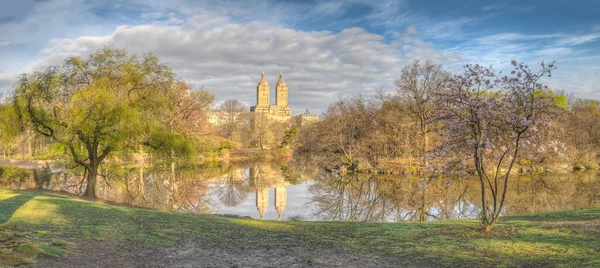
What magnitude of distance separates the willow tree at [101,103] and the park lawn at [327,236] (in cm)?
603

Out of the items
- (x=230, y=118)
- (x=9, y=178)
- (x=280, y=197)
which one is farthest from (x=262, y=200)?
(x=230, y=118)

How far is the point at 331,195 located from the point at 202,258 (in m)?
19.1

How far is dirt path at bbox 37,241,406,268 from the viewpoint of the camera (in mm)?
7734

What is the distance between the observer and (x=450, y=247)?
9086 mm

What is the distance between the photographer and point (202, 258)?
332 inches

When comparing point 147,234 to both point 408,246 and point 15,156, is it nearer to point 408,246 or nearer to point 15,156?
point 408,246

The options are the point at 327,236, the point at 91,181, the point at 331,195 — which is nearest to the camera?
the point at 327,236

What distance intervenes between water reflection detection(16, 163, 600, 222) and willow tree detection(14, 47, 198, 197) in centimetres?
337

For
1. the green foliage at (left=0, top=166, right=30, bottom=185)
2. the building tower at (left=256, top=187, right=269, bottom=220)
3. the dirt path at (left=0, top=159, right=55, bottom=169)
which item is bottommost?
the building tower at (left=256, top=187, right=269, bottom=220)

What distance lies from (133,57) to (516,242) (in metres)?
18.9

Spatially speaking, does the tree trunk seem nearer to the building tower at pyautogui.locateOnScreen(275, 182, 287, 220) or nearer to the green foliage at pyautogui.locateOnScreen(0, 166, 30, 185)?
the green foliage at pyautogui.locateOnScreen(0, 166, 30, 185)

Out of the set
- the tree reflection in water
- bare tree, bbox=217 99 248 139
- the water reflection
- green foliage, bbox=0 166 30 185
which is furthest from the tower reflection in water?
bare tree, bbox=217 99 248 139

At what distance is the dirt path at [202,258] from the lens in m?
7.73

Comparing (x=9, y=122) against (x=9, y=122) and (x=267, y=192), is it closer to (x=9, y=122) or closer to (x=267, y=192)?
(x=9, y=122)
